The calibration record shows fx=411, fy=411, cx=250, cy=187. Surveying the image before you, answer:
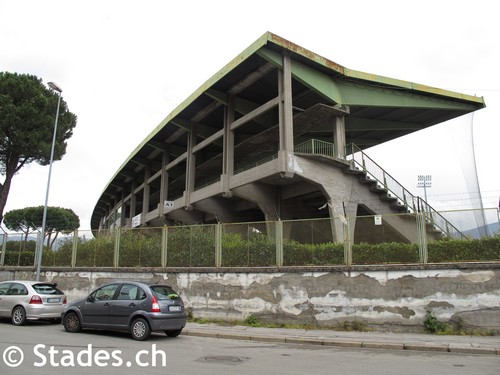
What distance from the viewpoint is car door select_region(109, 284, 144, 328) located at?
1116 centimetres

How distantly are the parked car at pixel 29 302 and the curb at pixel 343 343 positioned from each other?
16.0ft

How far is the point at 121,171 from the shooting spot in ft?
A: 153

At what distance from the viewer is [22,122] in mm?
27219

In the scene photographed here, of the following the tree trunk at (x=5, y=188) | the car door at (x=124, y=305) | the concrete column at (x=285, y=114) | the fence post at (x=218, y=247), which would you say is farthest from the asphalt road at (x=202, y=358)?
the tree trunk at (x=5, y=188)

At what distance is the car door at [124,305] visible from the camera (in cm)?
1116

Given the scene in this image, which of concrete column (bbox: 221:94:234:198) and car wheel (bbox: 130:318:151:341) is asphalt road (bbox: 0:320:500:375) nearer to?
car wheel (bbox: 130:318:151:341)

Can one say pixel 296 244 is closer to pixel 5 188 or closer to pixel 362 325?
pixel 362 325

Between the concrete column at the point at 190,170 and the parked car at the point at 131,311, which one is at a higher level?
the concrete column at the point at 190,170

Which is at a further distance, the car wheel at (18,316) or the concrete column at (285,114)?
the concrete column at (285,114)

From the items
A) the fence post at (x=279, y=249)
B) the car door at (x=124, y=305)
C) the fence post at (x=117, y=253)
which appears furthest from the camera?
the fence post at (x=117, y=253)

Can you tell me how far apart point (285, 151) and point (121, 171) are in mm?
30145

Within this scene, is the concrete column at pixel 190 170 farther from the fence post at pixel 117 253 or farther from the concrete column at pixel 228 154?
the fence post at pixel 117 253

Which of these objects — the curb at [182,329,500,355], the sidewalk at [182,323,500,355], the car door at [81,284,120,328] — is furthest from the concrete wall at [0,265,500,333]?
the car door at [81,284,120,328]

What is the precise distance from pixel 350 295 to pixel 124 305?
6.80 metres
